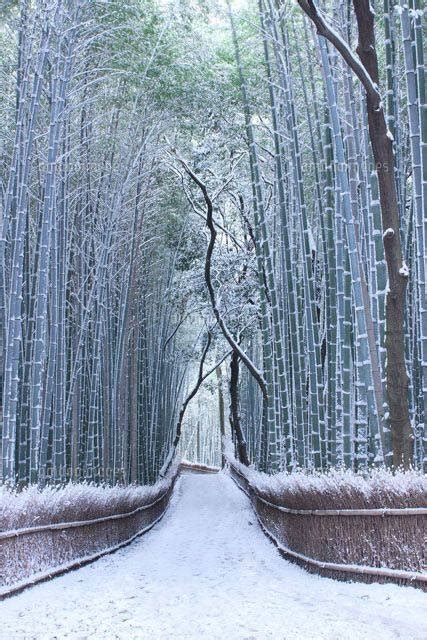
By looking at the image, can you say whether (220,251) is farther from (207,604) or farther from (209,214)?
(207,604)

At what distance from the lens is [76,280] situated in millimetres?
8031

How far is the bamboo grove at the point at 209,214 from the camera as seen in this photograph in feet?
15.0

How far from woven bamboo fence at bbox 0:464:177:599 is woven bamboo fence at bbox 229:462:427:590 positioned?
147cm

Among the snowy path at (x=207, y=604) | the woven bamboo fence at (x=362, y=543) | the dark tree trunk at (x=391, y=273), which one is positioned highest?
the dark tree trunk at (x=391, y=273)

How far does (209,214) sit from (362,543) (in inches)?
249

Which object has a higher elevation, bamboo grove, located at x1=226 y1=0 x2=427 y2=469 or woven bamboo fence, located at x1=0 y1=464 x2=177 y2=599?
bamboo grove, located at x1=226 y1=0 x2=427 y2=469

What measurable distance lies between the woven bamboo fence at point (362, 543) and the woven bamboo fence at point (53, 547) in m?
1.47

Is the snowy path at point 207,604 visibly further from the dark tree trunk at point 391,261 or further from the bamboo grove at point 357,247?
the bamboo grove at point 357,247

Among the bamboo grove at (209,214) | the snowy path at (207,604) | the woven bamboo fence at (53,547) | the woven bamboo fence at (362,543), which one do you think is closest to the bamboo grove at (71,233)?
the bamboo grove at (209,214)

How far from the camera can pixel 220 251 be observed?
11836 millimetres

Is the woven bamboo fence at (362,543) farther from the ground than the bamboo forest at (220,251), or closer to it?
closer to it

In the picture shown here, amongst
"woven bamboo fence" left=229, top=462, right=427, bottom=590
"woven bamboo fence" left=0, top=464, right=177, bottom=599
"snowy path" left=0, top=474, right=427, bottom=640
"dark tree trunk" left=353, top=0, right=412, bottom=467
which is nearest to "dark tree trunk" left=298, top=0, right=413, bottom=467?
"dark tree trunk" left=353, top=0, right=412, bottom=467

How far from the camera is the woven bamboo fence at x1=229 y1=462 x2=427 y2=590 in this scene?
330cm

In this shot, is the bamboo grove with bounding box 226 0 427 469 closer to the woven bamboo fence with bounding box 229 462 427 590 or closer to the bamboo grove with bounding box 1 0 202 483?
the woven bamboo fence with bounding box 229 462 427 590
